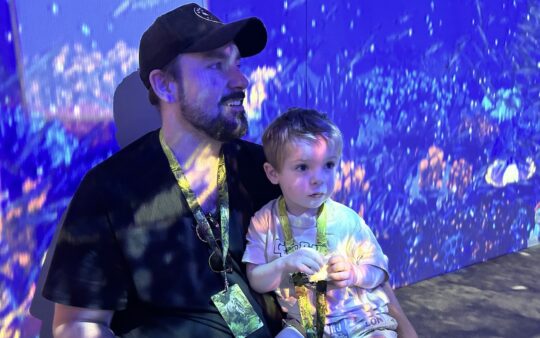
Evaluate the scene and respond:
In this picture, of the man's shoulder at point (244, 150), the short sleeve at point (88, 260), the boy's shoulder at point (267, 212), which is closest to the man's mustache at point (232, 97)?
the man's shoulder at point (244, 150)

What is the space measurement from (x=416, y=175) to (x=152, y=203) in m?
2.58

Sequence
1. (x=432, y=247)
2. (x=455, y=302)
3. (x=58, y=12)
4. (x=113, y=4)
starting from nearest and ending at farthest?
(x=58, y=12), (x=113, y=4), (x=455, y=302), (x=432, y=247)

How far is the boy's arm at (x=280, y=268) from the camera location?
6.58ft

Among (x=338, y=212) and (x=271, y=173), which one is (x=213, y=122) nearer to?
(x=271, y=173)

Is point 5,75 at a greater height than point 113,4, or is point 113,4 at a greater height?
point 113,4

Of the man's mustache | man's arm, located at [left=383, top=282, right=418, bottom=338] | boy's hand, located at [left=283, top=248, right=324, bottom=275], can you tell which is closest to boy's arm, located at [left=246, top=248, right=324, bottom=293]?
boy's hand, located at [left=283, top=248, right=324, bottom=275]

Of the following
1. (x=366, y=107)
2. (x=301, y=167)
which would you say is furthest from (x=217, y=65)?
(x=366, y=107)

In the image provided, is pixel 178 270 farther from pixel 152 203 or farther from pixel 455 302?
pixel 455 302

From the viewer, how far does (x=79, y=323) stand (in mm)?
2012

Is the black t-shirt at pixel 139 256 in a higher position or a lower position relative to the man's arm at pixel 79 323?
higher

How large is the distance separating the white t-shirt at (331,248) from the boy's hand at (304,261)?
0.44 ft

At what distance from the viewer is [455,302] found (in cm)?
405

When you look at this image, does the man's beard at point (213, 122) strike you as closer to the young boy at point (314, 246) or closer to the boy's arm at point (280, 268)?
the young boy at point (314, 246)

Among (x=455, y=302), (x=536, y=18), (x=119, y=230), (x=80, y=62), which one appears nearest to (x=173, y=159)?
(x=119, y=230)
